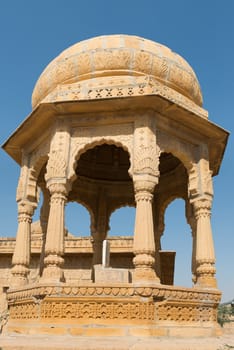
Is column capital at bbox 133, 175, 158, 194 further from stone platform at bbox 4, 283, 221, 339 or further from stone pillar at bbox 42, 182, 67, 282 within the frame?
stone platform at bbox 4, 283, 221, 339

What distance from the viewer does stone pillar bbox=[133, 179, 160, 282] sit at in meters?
8.95

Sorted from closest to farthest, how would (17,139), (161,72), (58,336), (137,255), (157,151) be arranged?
(58,336) → (137,255) → (157,151) → (161,72) → (17,139)

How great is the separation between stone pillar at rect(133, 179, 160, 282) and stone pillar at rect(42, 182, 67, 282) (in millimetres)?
1681

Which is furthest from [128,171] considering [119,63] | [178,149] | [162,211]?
[162,211]

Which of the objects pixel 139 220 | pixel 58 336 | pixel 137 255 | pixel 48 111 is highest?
pixel 48 111

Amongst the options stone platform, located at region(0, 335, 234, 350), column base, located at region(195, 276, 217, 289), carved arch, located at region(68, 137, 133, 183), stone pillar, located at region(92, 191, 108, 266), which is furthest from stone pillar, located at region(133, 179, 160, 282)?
stone pillar, located at region(92, 191, 108, 266)

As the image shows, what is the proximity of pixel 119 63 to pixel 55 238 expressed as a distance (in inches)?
193

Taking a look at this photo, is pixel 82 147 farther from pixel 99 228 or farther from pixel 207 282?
pixel 99 228

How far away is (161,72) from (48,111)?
10.5 ft

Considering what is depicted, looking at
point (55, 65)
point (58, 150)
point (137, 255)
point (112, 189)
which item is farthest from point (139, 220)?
point (112, 189)

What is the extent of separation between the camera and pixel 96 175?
1583cm

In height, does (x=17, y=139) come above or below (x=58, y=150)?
above

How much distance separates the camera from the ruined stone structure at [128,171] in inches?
346

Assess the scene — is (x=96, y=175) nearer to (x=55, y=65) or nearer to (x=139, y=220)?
(x=55, y=65)
